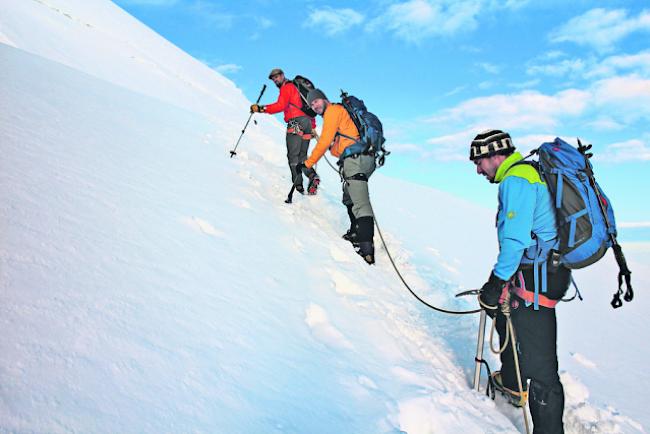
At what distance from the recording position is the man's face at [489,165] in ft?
10.3

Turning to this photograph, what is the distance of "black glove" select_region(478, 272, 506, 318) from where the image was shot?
3.03 m

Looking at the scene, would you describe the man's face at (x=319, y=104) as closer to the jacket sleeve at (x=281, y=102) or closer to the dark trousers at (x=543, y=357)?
the jacket sleeve at (x=281, y=102)

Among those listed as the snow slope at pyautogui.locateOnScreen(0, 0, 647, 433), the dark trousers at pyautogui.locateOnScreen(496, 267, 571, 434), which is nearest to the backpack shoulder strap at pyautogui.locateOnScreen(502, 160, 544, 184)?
the dark trousers at pyautogui.locateOnScreen(496, 267, 571, 434)

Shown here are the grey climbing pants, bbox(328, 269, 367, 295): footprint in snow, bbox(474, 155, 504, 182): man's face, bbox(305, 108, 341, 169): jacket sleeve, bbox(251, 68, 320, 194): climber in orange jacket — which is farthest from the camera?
bbox(251, 68, 320, 194): climber in orange jacket

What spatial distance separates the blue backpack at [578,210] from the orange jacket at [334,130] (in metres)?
3.13

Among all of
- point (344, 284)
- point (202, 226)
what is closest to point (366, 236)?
point (344, 284)

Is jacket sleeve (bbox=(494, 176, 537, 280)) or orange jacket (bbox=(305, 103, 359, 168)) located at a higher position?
orange jacket (bbox=(305, 103, 359, 168))

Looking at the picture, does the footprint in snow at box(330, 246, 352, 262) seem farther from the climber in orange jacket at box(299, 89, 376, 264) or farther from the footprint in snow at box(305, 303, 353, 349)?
the footprint in snow at box(305, 303, 353, 349)

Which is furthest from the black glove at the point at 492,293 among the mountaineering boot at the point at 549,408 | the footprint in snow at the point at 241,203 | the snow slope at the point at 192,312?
the footprint in snow at the point at 241,203

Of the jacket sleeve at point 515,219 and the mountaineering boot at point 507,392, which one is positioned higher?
the jacket sleeve at point 515,219

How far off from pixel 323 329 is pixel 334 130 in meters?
3.26

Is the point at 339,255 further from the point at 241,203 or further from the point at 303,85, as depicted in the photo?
the point at 303,85

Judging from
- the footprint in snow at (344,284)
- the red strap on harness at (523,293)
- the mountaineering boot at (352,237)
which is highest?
the red strap on harness at (523,293)

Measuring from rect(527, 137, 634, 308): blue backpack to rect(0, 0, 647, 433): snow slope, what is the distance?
4.66 ft
